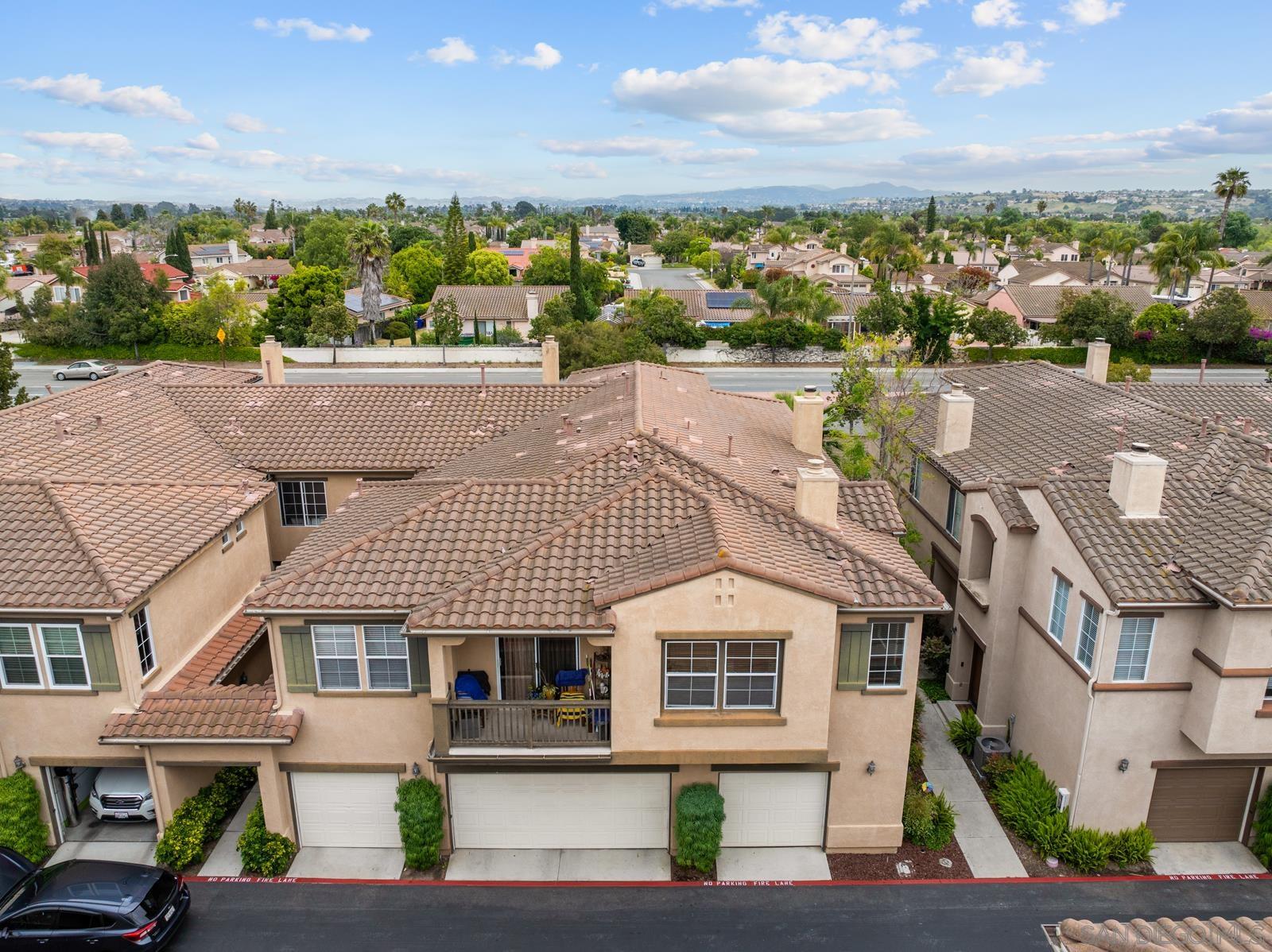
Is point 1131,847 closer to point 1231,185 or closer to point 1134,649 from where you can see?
point 1134,649

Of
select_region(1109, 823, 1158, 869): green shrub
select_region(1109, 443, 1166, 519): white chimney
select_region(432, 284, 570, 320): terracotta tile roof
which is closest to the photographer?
select_region(1109, 823, 1158, 869): green shrub

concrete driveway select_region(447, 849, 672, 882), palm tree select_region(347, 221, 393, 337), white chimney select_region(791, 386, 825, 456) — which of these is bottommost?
concrete driveway select_region(447, 849, 672, 882)

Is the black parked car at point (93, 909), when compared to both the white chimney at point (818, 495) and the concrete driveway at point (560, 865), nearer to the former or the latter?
the concrete driveway at point (560, 865)

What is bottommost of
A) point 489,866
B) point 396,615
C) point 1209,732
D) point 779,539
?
point 489,866

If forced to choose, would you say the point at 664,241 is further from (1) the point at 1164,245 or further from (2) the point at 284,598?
(2) the point at 284,598

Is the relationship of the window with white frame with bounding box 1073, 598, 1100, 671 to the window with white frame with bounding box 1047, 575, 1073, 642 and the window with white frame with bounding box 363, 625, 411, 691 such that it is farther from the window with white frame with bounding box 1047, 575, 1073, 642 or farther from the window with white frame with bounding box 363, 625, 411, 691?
the window with white frame with bounding box 363, 625, 411, 691

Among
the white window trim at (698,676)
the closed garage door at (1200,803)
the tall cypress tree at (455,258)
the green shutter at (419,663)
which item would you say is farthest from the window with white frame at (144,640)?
the tall cypress tree at (455,258)

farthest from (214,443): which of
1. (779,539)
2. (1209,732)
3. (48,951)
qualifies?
(1209,732)

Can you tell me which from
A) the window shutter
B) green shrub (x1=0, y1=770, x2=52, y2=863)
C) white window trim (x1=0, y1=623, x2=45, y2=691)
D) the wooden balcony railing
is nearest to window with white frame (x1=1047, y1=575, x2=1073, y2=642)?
the window shutter
